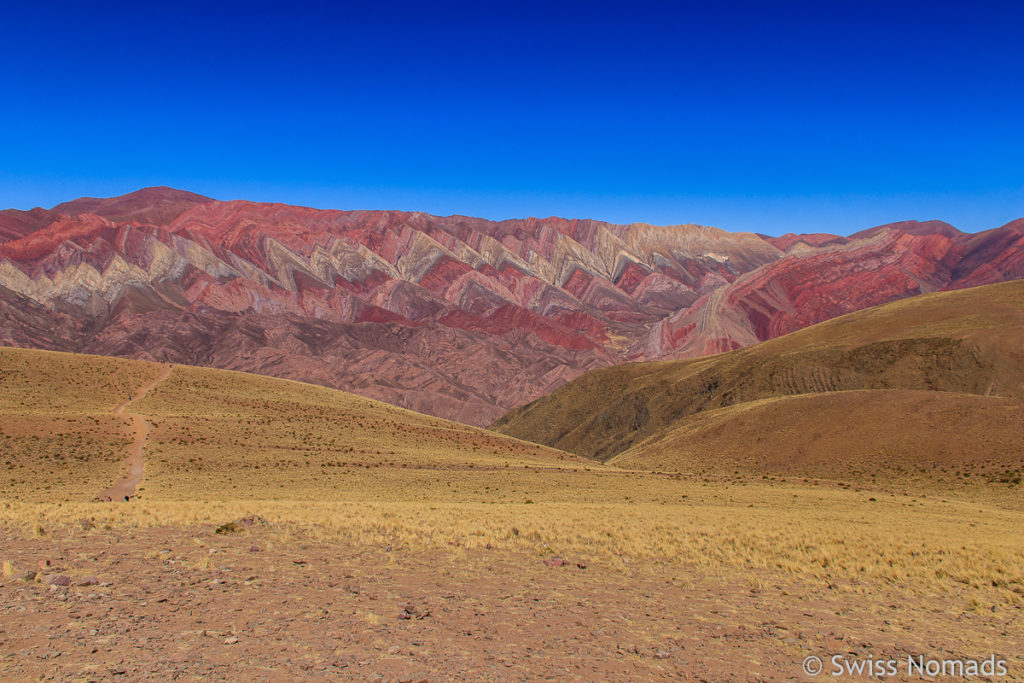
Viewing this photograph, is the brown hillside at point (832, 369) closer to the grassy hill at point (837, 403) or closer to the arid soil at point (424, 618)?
the grassy hill at point (837, 403)

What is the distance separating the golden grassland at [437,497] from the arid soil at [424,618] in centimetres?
168

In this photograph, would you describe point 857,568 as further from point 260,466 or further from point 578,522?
point 260,466

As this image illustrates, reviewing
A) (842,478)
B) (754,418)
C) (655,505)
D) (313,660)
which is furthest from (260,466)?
(754,418)

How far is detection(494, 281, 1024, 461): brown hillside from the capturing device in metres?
74.5

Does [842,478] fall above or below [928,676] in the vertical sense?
below

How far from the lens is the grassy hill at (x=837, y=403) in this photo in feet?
155

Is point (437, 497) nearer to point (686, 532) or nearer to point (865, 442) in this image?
point (686, 532)

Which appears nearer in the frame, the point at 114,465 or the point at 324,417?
the point at 114,465

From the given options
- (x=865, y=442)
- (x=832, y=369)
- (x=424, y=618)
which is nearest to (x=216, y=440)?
(x=424, y=618)

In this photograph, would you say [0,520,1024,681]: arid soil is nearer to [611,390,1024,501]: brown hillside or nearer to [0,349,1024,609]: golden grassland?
[0,349,1024,609]: golden grassland

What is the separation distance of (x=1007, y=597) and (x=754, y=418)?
4675 centimetres

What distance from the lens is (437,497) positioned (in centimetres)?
3272

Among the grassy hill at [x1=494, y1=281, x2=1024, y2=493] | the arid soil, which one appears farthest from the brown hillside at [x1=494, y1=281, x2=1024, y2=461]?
the arid soil

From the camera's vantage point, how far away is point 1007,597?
1474 cm
